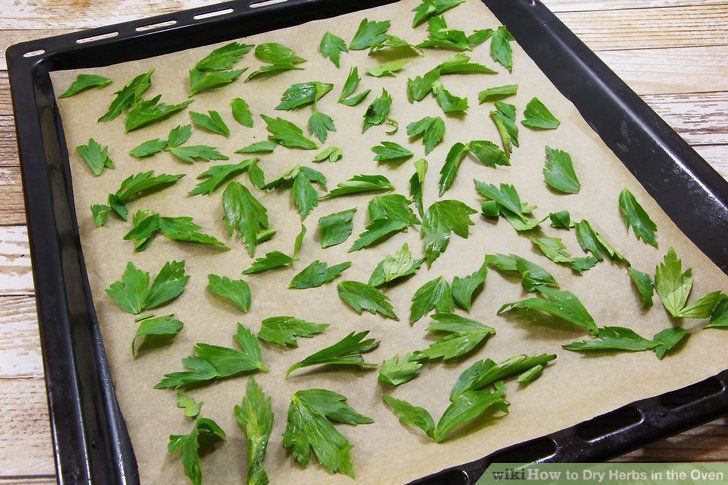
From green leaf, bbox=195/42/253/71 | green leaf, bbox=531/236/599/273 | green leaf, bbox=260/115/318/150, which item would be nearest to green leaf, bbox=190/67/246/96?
green leaf, bbox=195/42/253/71

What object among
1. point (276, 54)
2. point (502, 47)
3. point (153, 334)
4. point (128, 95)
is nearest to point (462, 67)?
point (502, 47)

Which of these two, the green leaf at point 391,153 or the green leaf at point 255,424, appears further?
the green leaf at point 391,153

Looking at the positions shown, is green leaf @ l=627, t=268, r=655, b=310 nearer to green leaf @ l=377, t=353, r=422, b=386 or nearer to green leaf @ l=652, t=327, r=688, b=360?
green leaf @ l=652, t=327, r=688, b=360

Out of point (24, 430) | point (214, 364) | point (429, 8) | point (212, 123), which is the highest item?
point (429, 8)

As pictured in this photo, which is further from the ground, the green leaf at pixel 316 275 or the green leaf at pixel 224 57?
the green leaf at pixel 224 57

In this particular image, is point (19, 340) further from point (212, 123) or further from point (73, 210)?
point (212, 123)

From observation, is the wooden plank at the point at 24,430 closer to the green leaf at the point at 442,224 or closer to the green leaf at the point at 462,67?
the green leaf at the point at 442,224

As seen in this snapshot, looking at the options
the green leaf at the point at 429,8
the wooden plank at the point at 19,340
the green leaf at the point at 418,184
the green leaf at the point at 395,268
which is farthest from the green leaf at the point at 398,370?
the green leaf at the point at 429,8
